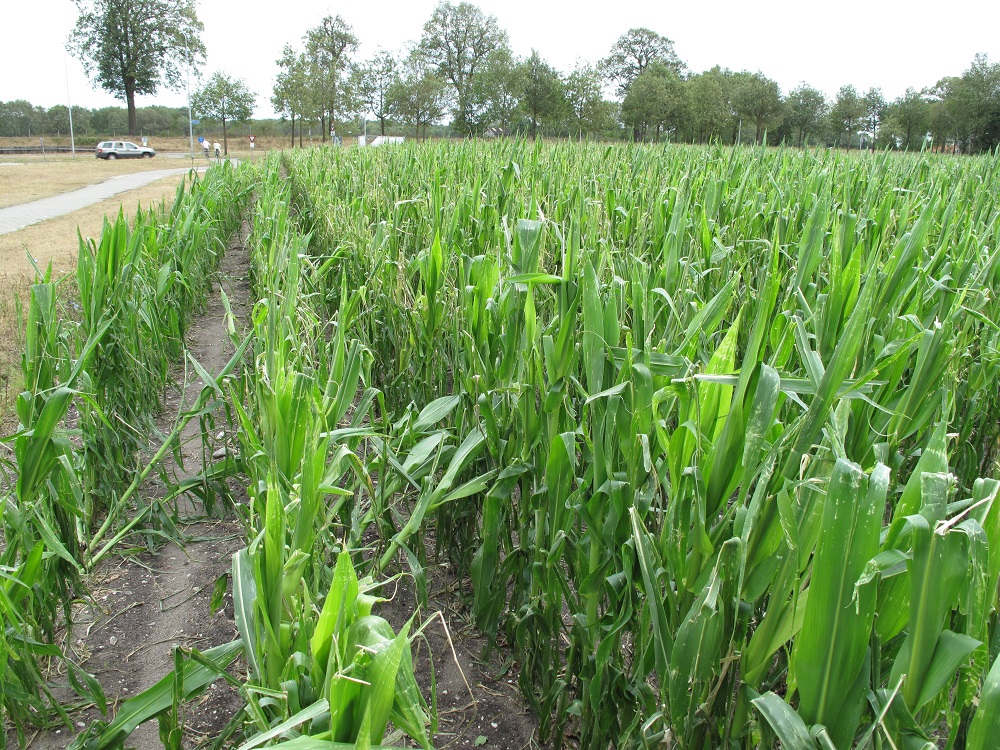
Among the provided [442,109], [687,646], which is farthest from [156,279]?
[442,109]

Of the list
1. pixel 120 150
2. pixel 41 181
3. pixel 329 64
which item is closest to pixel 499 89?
pixel 329 64

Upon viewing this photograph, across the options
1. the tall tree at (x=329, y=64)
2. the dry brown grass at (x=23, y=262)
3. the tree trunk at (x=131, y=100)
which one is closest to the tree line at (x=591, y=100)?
the tall tree at (x=329, y=64)

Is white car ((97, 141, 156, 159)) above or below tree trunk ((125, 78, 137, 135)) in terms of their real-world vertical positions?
below

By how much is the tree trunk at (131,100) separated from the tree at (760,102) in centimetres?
4071

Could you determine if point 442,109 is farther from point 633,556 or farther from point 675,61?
point 633,556

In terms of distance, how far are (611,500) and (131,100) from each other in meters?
55.0

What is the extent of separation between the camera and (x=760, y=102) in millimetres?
45594

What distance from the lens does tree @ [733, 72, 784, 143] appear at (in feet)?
148

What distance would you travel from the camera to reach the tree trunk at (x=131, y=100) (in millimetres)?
45459

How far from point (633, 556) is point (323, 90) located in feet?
141

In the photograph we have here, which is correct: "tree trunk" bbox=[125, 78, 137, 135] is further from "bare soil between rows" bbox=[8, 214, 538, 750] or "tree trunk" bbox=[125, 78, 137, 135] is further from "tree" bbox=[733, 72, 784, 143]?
"bare soil between rows" bbox=[8, 214, 538, 750]

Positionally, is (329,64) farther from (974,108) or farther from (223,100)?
(974,108)

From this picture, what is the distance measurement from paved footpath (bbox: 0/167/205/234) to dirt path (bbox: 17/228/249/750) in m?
8.46

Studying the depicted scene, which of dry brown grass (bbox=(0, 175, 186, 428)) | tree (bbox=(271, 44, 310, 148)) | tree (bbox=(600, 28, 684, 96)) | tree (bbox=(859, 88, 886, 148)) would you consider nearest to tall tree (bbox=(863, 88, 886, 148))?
tree (bbox=(859, 88, 886, 148))
